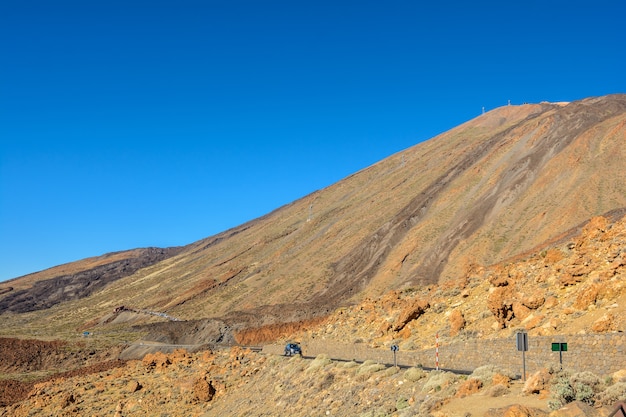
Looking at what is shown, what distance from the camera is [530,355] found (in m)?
16.1

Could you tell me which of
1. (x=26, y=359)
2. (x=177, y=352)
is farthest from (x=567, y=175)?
(x=26, y=359)

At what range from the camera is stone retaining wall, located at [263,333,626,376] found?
1373 centimetres

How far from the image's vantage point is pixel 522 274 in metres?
25.3

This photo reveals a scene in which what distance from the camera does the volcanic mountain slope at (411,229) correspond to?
184ft

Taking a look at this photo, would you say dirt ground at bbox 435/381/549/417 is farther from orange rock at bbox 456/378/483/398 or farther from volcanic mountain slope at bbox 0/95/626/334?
volcanic mountain slope at bbox 0/95/626/334

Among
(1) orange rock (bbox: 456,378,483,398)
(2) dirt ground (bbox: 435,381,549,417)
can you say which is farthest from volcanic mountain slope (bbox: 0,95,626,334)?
(2) dirt ground (bbox: 435,381,549,417)

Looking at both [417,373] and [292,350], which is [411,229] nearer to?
[292,350]

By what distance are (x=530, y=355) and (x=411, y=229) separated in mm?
56398

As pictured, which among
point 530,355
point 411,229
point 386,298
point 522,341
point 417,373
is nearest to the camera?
point 522,341

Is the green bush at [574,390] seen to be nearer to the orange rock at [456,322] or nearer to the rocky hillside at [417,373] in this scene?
the rocky hillside at [417,373]

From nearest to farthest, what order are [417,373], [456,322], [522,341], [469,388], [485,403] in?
[485,403] → [469,388] → [522,341] → [417,373] → [456,322]

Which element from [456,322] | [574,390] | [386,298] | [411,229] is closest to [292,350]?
[386,298]

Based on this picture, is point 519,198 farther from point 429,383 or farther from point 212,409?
point 429,383

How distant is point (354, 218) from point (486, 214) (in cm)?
3134
